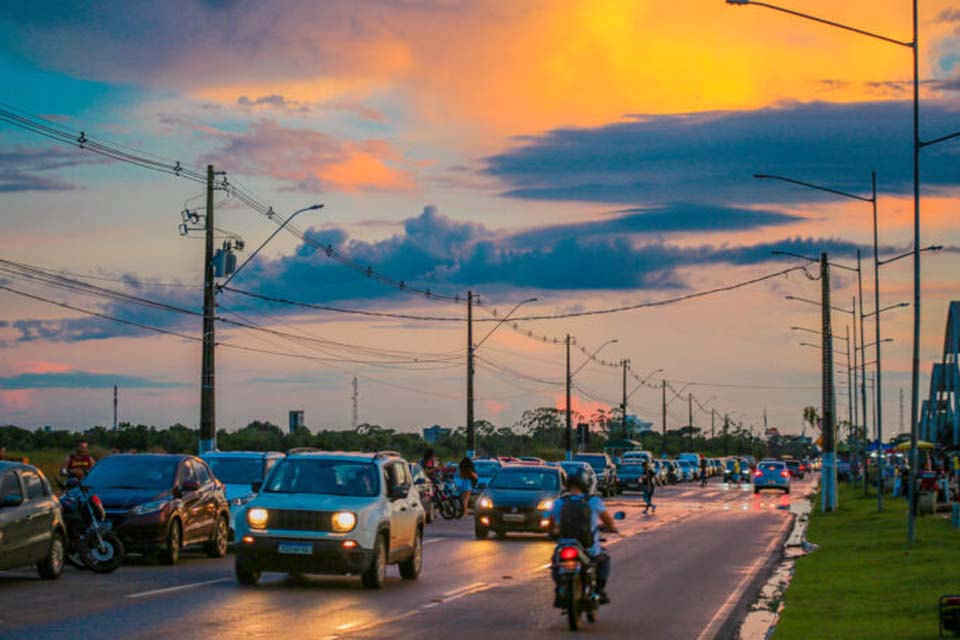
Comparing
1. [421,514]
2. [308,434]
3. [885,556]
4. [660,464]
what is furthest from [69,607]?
[308,434]

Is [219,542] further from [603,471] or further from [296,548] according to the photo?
[603,471]

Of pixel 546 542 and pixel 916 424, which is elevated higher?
pixel 916 424

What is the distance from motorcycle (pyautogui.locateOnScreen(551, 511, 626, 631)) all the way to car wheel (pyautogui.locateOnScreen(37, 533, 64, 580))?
26.4ft

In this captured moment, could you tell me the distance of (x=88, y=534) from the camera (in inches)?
910

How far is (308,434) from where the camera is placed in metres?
126

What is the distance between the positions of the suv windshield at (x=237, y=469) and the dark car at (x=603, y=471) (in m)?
40.1

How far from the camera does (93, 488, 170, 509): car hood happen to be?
970 inches

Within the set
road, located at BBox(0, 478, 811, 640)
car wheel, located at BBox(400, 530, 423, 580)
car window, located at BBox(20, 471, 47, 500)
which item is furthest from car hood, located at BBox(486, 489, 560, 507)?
car window, located at BBox(20, 471, 47, 500)

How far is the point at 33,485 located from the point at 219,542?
6.42m

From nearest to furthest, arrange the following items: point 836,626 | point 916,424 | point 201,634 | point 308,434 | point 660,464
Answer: point 201,634
point 836,626
point 916,424
point 660,464
point 308,434

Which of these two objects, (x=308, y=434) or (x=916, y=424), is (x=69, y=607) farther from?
(x=308, y=434)

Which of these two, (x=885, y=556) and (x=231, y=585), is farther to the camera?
(x=885, y=556)

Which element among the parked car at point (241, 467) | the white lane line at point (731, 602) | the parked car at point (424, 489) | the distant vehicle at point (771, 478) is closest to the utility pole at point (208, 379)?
the parked car at point (424, 489)

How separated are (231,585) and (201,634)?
239 inches
